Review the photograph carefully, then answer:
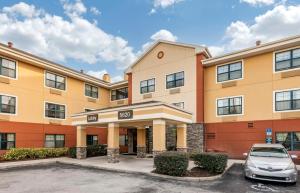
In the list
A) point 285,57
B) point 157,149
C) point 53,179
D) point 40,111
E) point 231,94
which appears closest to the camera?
point 53,179

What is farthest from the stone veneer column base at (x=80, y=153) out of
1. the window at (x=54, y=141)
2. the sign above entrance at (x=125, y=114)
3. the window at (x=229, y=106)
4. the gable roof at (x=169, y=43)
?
the window at (x=229, y=106)

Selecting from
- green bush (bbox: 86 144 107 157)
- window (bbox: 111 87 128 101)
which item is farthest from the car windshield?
window (bbox: 111 87 128 101)

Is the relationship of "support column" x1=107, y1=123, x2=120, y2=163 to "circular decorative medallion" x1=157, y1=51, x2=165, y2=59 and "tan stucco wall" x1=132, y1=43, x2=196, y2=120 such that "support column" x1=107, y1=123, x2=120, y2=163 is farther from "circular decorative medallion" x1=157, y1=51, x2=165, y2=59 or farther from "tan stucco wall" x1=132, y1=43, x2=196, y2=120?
"circular decorative medallion" x1=157, y1=51, x2=165, y2=59

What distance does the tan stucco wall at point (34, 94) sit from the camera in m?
20.8

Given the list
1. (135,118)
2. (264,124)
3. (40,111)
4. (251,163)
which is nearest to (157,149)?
(135,118)

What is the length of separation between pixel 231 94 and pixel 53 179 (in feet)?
50.2

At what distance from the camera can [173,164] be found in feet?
41.7

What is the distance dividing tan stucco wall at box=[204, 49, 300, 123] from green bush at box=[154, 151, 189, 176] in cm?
922

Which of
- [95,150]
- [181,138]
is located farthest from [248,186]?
[95,150]

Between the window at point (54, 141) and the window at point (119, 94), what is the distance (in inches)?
351

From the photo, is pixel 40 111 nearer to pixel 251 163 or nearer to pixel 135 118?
pixel 135 118

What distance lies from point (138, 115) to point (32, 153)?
10726 millimetres

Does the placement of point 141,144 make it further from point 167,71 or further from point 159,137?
point 167,71

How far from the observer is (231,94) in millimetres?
20719
